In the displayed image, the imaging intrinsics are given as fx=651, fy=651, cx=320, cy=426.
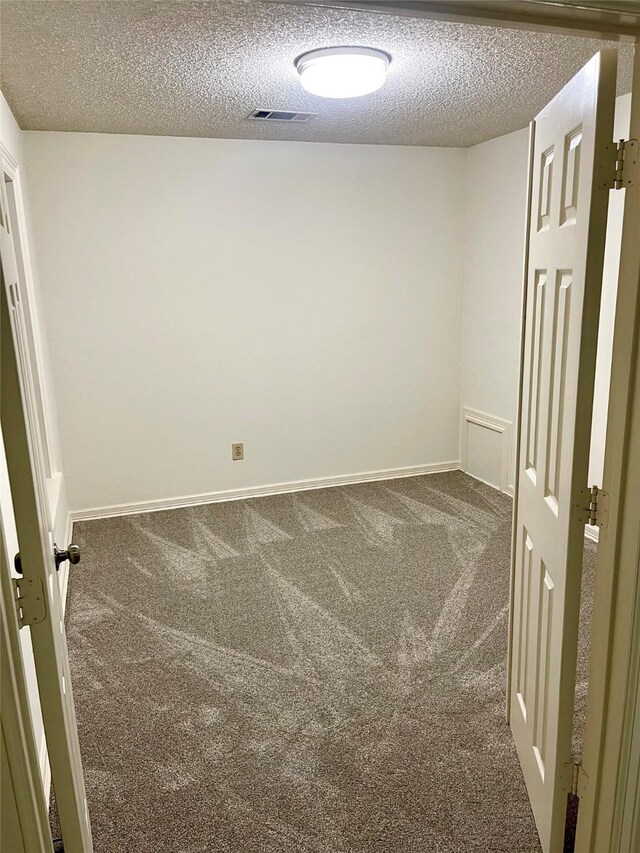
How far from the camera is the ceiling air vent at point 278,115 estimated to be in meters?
3.38

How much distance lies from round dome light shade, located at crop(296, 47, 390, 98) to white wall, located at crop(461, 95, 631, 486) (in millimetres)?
1755

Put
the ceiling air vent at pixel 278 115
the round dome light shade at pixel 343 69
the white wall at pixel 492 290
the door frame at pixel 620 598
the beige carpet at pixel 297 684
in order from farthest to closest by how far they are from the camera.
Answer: the white wall at pixel 492 290 < the ceiling air vent at pixel 278 115 < the round dome light shade at pixel 343 69 < the beige carpet at pixel 297 684 < the door frame at pixel 620 598

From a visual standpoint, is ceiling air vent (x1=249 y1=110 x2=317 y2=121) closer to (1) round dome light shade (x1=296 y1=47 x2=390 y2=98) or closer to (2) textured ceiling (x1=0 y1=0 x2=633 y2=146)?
(2) textured ceiling (x1=0 y1=0 x2=633 y2=146)

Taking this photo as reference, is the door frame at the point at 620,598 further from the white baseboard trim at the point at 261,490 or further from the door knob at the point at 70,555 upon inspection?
the white baseboard trim at the point at 261,490

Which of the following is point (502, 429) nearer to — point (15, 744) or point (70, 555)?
point (70, 555)

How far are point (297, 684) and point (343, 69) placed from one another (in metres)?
2.37

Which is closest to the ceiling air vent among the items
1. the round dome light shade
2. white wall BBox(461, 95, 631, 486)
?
the round dome light shade

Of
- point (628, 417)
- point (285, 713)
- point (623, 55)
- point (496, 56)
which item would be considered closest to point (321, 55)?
point (496, 56)

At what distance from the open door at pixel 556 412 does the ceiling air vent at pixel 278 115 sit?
1924mm

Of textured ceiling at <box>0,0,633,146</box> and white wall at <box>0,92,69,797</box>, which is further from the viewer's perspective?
white wall at <box>0,92,69,797</box>

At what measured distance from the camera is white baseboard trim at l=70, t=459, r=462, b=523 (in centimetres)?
435

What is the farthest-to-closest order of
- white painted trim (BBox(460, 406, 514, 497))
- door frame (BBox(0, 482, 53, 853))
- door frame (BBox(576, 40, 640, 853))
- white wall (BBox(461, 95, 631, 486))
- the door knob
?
white painted trim (BBox(460, 406, 514, 497))
white wall (BBox(461, 95, 631, 486))
the door knob
door frame (BBox(576, 40, 640, 853))
door frame (BBox(0, 482, 53, 853))

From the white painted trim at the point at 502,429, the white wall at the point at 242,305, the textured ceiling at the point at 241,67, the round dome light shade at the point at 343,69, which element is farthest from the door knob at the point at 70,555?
the white painted trim at the point at 502,429

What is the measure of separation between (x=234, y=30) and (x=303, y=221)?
2.26 meters
